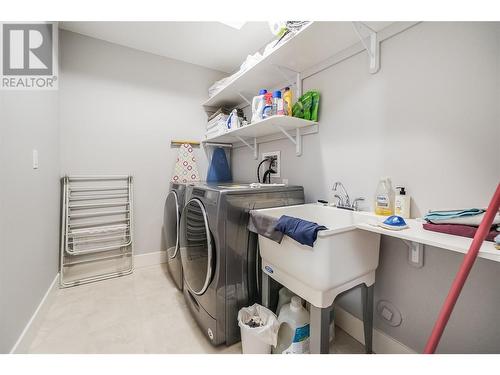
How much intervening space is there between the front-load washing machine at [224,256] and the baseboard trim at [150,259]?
126 cm

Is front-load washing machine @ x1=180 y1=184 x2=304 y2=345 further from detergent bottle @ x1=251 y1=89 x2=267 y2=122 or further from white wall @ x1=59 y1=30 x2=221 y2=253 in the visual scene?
white wall @ x1=59 y1=30 x2=221 y2=253

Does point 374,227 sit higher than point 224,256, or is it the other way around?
point 374,227

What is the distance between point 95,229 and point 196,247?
4.71ft

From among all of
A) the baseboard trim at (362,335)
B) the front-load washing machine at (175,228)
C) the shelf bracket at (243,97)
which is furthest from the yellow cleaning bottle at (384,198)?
the shelf bracket at (243,97)

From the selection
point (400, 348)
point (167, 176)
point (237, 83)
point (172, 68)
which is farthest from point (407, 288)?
point (172, 68)

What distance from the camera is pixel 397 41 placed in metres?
1.22

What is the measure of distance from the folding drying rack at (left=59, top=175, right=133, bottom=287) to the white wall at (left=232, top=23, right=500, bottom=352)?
2.26 m

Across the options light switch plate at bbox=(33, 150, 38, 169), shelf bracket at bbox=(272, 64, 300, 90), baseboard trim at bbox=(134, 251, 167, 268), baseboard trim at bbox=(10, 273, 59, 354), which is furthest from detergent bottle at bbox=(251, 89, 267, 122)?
baseboard trim at bbox=(10, 273, 59, 354)

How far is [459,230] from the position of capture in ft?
2.69

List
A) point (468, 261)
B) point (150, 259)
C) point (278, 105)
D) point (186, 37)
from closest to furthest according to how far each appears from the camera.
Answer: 1. point (468, 261)
2. point (278, 105)
3. point (186, 37)
4. point (150, 259)

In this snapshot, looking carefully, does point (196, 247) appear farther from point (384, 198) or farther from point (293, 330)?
point (384, 198)

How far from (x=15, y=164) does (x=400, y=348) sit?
2416 millimetres

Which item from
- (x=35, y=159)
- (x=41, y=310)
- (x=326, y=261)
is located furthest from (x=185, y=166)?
(x=326, y=261)

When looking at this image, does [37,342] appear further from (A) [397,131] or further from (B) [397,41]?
(B) [397,41]
